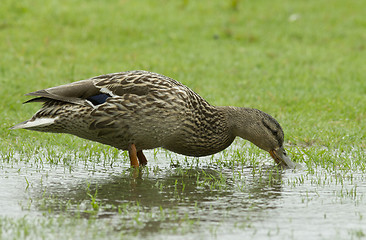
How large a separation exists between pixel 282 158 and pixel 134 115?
77.1 inches

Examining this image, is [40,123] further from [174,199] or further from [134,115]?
[174,199]

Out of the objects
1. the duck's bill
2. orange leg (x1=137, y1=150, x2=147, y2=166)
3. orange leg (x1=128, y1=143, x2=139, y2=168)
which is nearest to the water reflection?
orange leg (x1=128, y1=143, x2=139, y2=168)

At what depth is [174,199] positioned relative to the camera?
603 centimetres

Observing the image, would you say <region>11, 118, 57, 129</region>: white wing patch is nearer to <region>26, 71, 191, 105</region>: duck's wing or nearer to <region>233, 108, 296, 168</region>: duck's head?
<region>26, 71, 191, 105</region>: duck's wing

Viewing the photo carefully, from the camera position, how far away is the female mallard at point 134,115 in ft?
23.5

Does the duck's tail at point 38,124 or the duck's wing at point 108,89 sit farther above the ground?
the duck's wing at point 108,89

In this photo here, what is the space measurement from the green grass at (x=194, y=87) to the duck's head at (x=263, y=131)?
0.78 feet


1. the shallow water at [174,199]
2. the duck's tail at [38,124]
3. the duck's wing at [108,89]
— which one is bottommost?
the shallow water at [174,199]

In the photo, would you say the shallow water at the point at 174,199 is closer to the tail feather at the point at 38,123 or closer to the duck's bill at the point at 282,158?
the duck's bill at the point at 282,158

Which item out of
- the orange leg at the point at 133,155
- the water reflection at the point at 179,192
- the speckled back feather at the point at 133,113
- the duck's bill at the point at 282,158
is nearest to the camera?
the water reflection at the point at 179,192

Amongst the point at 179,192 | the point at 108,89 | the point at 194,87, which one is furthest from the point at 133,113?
the point at 194,87

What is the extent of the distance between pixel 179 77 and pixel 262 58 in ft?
8.62

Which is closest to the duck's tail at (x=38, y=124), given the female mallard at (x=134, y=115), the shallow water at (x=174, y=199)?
the female mallard at (x=134, y=115)

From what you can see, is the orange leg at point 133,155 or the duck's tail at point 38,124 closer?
the duck's tail at point 38,124
